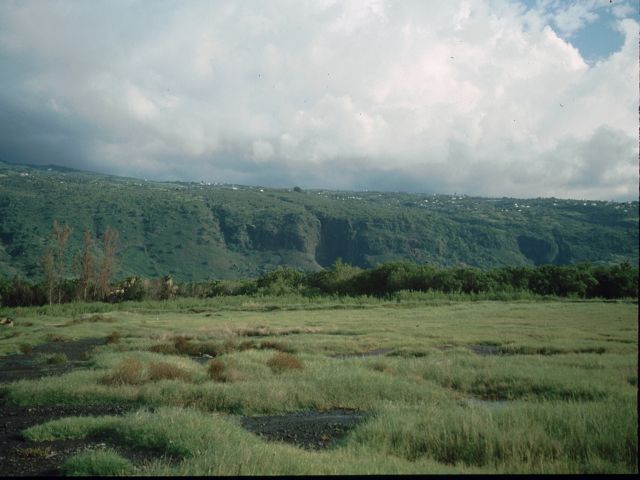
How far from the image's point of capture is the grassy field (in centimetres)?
930

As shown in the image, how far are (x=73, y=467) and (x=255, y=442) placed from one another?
3621 mm

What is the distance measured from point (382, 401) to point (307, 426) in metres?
2.93

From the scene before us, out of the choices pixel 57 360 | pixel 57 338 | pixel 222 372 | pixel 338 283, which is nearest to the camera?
pixel 222 372

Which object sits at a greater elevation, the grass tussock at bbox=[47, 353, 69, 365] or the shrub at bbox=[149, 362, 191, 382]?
the shrub at bbox=[149, 362, 191, 382]

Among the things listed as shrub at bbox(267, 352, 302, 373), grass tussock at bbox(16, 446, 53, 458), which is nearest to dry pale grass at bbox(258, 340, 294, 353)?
shrub at bbox(267, 352, 302, 373)

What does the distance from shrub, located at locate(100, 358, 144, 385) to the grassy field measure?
2.7 inches

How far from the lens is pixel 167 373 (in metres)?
19.5

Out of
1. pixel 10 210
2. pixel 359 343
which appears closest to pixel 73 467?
pixel 359 343

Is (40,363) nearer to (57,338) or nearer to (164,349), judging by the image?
(164,349)

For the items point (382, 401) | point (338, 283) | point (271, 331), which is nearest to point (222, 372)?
point (382, 401)

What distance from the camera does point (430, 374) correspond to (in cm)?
1953

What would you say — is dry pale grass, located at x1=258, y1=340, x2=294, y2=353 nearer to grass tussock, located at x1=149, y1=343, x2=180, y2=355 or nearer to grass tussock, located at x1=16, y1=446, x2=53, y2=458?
grass tussock, located at x1=149, y1=343, x2=180, y2=355

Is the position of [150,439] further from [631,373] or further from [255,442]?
[631,373]

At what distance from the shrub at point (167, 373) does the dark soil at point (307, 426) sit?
5649 millimetres
